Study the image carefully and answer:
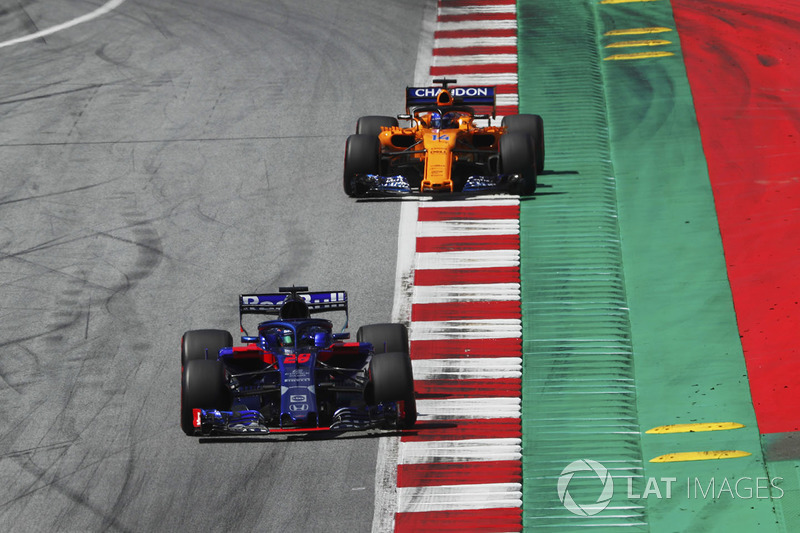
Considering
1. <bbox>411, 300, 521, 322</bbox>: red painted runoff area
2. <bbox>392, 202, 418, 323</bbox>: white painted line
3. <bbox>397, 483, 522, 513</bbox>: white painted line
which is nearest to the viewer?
<bbox>397, 483, 522, 513</bbox>: white painted line

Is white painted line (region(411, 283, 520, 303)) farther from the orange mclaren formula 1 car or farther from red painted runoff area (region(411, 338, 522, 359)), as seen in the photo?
the orange mclaren formula 1 car

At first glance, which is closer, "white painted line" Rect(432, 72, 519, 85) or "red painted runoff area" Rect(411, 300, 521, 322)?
"red painted runoff area" Rect(411, 300, 521, 322)

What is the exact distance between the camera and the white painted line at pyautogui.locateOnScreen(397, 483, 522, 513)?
60.8ft

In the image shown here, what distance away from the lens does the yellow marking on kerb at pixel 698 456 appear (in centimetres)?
1917

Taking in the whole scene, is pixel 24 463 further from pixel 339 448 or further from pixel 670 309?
pixel 670 309

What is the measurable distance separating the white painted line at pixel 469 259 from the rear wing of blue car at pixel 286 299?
4.37 meters

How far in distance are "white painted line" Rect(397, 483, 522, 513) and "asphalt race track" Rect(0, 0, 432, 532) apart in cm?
55

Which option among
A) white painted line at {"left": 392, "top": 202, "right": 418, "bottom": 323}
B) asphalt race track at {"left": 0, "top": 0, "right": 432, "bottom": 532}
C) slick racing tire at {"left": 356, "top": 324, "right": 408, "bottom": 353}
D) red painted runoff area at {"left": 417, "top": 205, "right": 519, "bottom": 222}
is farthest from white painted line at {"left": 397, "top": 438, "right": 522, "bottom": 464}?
red painted runoff area at {"left": 417, "top": 205, "right": 519, "bottom": 222}

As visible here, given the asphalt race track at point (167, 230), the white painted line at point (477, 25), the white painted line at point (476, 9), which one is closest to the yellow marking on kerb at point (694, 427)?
the asphalt race track at point (167, 230)

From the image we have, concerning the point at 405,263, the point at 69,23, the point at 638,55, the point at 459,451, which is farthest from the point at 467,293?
the point at 69,23

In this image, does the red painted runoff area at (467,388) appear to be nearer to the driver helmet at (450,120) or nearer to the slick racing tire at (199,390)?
the slick racing tire at (199,390)

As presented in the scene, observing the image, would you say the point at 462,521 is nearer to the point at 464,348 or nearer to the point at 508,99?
the point at 464,348

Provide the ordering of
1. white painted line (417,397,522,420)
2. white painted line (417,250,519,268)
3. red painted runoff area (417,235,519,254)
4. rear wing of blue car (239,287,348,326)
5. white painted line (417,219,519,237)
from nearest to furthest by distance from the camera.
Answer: rear wing of blue car (239,287,348,326), white painted line (417,397,522,420), white painted line (417,250,519,268), red painted runoff area (417,235,519,254), white painted line (417,219,519,237)

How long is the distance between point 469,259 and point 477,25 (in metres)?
11.1
